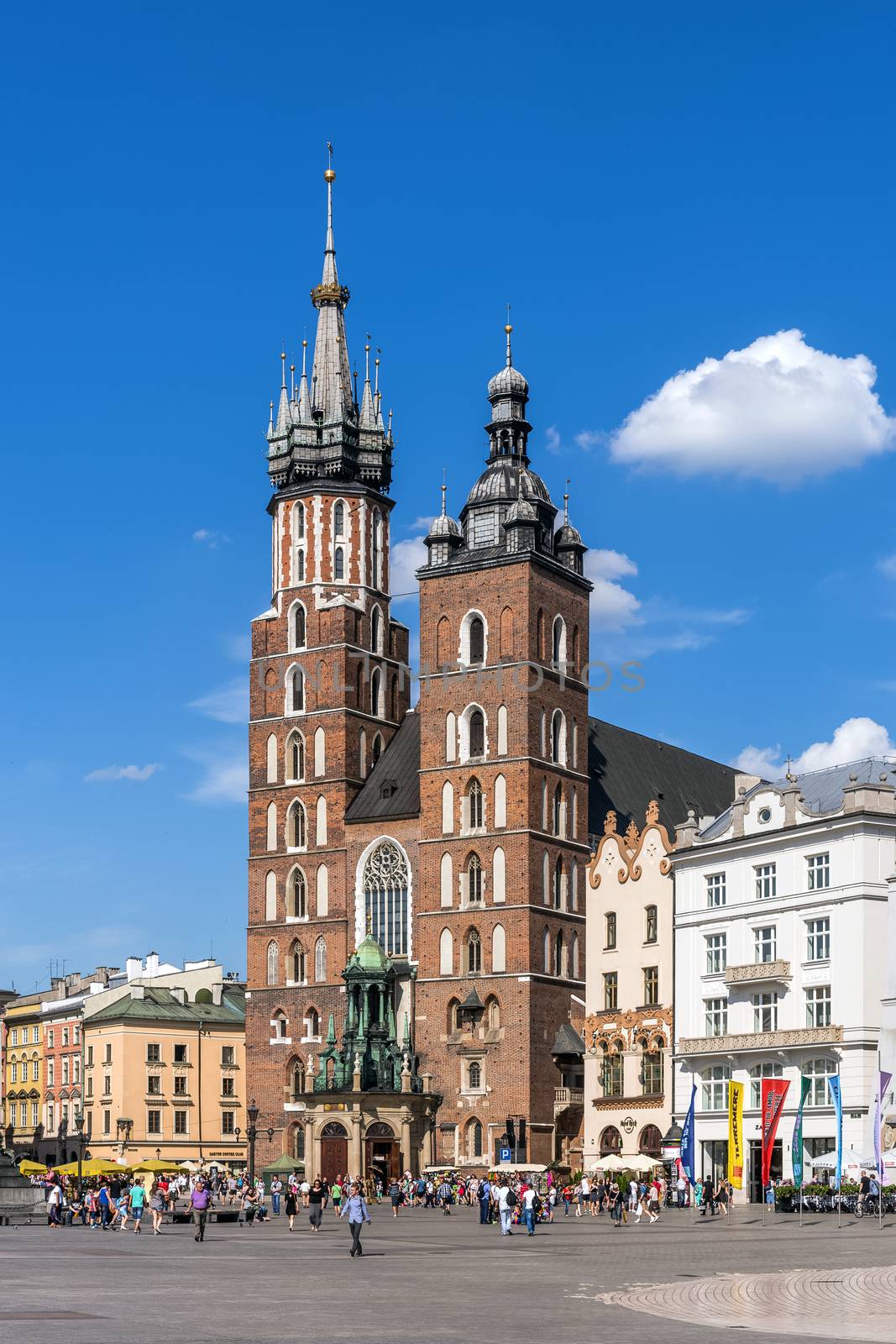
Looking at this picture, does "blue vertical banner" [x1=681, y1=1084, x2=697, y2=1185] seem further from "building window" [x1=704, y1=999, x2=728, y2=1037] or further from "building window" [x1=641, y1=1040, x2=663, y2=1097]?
"building window" [x1=641, y1=1040, x2=663, y2=1097]

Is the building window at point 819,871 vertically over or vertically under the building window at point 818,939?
over

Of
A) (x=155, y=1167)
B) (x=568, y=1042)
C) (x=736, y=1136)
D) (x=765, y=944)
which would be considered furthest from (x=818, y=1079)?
(x=155, y=1167)

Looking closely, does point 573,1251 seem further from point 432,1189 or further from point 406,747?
point 406,747

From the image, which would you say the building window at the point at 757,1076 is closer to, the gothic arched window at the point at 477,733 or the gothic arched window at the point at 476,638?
the gothic arched window at the point at 477,733

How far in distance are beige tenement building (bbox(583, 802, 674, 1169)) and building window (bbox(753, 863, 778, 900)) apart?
5788 millimetres

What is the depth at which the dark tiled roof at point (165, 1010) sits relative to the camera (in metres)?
109

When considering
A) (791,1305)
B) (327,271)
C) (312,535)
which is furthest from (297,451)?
(791,1305)

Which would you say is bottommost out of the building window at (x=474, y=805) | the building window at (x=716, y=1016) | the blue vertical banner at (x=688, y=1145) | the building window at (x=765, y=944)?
the blue vertical banner at (x=688, y=1145)

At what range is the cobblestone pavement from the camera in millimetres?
24438

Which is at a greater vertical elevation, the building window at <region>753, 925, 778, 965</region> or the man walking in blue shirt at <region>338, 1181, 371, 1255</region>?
the building window at <region>753, 925, 778, 965</region>

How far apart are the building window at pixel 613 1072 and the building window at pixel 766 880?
10824 mm

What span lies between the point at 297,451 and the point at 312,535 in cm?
436

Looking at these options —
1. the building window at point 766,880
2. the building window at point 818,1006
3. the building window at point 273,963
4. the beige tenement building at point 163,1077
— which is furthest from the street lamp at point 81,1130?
the building window at point 818,1006

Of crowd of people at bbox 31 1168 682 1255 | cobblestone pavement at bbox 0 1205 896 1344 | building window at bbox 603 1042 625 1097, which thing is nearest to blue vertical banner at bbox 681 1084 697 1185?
crowd of people at bbox 31 1168 682 1255
